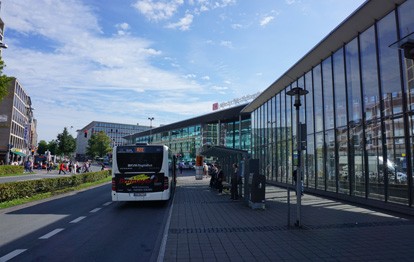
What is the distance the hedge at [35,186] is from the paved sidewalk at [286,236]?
8069 mm

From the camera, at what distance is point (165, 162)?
48.8 feet

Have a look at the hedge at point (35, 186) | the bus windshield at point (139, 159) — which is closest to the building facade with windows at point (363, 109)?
the bus windshield at point (139, 159)

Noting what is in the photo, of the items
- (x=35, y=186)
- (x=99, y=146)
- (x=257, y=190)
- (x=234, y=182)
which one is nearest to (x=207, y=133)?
(x=99, y=146)

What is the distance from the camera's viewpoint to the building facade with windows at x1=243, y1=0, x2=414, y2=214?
1217 cm

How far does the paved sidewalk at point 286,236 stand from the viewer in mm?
6410

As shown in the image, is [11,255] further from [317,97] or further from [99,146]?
[99,146]

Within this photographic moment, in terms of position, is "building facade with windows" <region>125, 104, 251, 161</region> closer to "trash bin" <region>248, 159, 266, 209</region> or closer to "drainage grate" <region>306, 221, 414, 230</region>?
"trash bin" <region>248, 159, 266, 209</region>

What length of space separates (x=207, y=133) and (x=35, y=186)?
5648 cm

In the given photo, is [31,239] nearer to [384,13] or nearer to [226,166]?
[384,13]

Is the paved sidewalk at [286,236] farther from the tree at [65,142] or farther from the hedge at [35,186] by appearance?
the tree at [65,142]

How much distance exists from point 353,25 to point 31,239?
1414 centimetres

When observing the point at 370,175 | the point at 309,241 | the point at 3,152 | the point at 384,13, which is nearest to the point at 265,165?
the point at 370,175

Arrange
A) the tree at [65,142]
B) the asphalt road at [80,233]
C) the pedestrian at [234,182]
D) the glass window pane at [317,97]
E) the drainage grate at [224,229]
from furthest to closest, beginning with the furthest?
1. the tree at [65,142]
2. the glass window pane at [317,97]
3. the pedestrian at [234,182]
4. the drainage grate at [224,229]
5. the asphalt road at [80,233]

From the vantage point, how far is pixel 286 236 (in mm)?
8062
